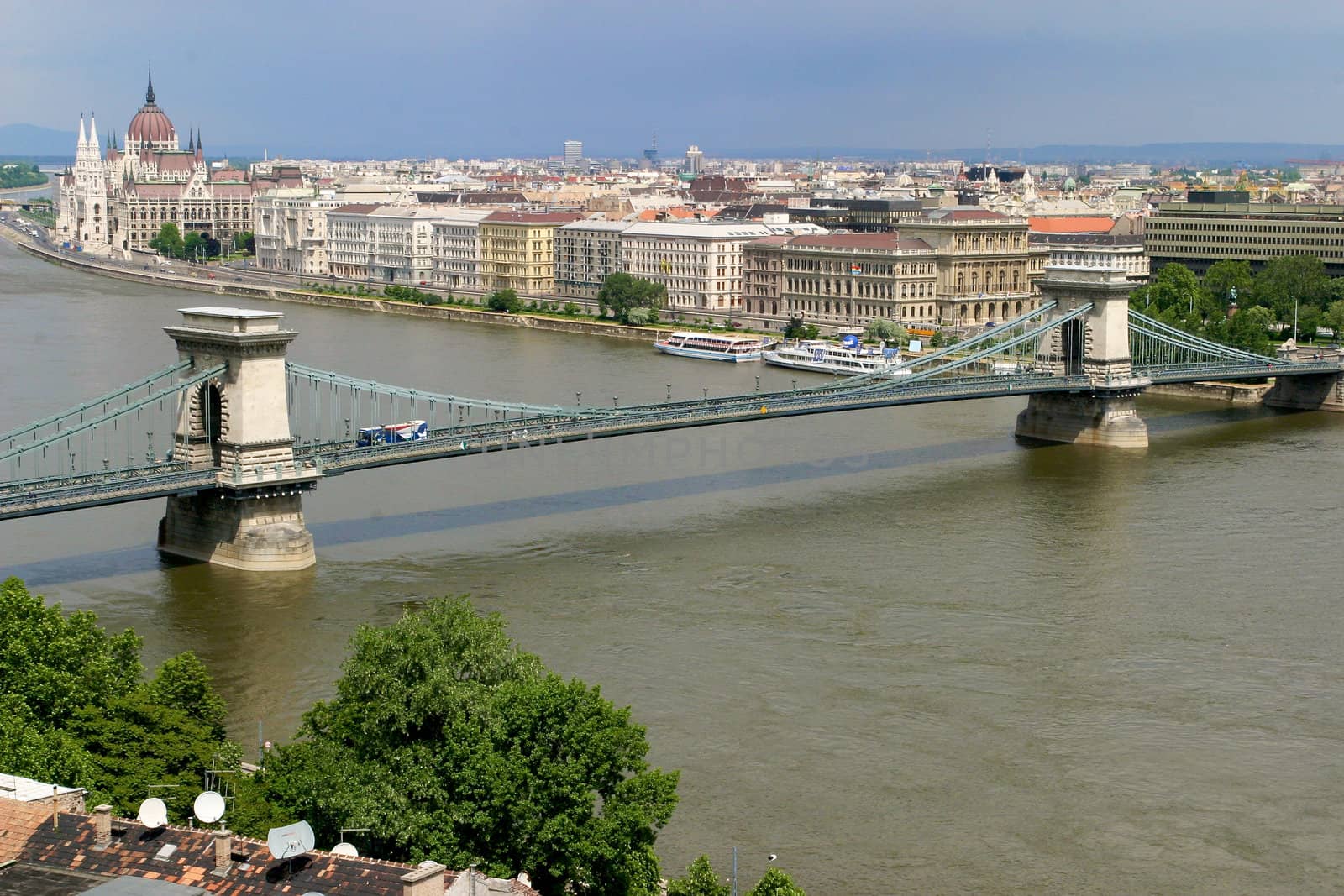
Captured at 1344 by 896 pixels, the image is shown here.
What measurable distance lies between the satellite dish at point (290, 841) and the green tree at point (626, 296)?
47.1 meters

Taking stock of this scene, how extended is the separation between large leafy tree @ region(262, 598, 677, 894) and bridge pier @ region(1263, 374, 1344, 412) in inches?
1166

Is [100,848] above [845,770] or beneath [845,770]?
above

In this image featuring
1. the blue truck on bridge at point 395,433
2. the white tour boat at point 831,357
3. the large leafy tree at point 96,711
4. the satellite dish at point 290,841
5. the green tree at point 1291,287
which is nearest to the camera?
the satellite dish at point 290,841

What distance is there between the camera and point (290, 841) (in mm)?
10742

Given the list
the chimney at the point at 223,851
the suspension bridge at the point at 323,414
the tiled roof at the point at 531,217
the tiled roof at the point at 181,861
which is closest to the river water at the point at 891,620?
the suspension bridge at the point at 323,414

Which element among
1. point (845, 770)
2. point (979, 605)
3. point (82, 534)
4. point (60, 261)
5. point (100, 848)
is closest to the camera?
point (100, 848)

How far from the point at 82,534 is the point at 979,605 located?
37.1 ft

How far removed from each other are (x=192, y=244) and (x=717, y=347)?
4615cm

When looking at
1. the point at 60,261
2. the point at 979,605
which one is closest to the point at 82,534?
the point at 979,605

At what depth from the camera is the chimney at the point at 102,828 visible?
11.2 metres

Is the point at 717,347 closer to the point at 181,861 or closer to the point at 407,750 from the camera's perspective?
the point at 407,750

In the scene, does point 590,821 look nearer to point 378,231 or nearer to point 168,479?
point 168,479

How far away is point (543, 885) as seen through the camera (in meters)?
12.7

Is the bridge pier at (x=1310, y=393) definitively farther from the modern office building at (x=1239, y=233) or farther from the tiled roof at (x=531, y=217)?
the tiled roof at (x=531, y=217)
